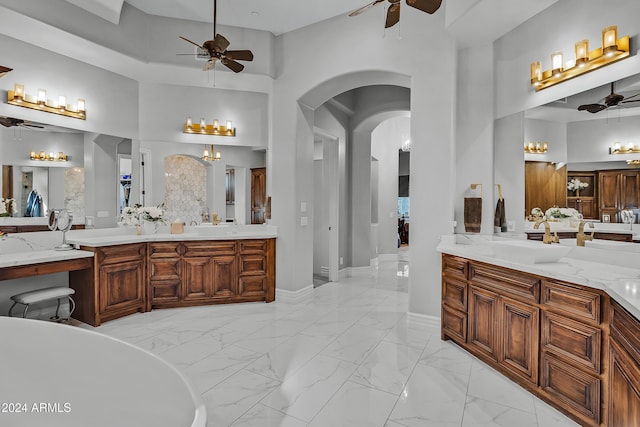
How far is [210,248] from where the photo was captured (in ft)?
15.2

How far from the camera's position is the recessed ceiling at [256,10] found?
4.23 meters

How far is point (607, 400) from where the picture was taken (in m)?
1.97

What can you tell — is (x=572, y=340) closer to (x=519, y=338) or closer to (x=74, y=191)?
(x=519, y=338)

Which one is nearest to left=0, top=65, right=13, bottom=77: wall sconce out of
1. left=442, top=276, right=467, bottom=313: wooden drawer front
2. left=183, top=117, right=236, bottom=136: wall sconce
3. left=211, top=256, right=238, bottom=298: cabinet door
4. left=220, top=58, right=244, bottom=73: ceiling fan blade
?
left=183, top=117, right=236, bottom=136: wall sconce

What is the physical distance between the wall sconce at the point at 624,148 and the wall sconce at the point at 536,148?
1.70 feet

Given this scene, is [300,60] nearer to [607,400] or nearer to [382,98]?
[382,98]

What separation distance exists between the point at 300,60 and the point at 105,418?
4488 mm

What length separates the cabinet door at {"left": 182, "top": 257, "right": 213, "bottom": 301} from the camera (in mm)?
4574

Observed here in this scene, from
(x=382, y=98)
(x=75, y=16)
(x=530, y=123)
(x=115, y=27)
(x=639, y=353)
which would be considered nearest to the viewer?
Answer: (x=639, y=353)

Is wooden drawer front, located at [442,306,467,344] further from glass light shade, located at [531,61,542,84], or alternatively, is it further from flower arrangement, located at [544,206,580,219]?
glass light shade, located at [531,61,542,84]

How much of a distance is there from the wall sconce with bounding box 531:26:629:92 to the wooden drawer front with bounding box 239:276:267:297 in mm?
3775

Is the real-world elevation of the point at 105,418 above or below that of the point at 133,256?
below

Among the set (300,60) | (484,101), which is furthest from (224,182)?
(484,101)

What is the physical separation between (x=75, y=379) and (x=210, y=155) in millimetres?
3840
